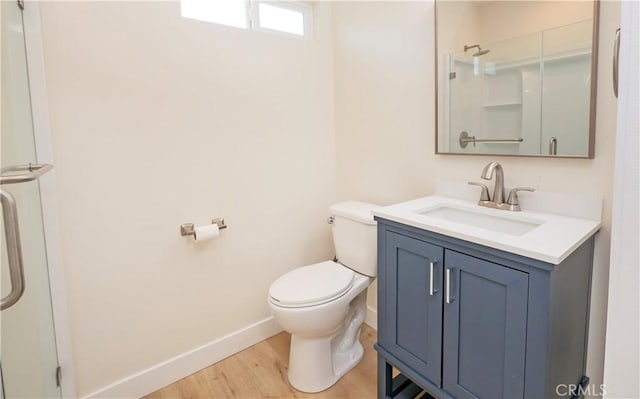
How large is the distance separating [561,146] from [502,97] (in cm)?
31

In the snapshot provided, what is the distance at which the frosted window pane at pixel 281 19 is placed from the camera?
2.01 metres

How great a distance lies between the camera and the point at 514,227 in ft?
4.54

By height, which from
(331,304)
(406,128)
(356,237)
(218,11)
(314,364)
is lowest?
(314,364)

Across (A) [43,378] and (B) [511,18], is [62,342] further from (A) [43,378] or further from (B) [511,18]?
(B) [511,18]

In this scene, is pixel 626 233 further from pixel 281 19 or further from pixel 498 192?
pixel 281 19

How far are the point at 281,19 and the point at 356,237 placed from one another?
1.34 metres

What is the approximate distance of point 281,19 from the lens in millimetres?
2105

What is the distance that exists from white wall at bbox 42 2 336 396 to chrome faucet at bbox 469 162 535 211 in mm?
1076

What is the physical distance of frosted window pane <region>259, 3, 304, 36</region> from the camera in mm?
2012

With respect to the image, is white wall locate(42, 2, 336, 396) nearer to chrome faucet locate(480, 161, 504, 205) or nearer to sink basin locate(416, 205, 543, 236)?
sink basin locate(416, 205, 543, 236)

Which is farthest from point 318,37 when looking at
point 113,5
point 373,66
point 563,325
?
point 563,325

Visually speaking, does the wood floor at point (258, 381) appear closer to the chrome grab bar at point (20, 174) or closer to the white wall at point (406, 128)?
the white wall at point (406, 128)

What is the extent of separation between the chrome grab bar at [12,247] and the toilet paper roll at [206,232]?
99 centimetres

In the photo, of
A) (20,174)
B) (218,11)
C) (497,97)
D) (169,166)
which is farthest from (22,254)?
(497,97)
